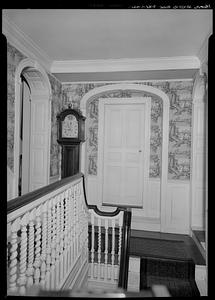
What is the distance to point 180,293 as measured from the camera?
2801 millimetres

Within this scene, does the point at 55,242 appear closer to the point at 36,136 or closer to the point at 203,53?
the point at 36,136

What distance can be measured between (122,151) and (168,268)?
101 inches

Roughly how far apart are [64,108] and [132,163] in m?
1.96

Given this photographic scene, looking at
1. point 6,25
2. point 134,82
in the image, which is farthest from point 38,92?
point 134,82

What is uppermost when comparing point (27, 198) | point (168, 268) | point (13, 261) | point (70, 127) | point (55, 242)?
point (70, 127)

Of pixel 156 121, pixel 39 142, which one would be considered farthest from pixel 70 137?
pixel 156 121

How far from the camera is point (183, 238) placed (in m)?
4.18

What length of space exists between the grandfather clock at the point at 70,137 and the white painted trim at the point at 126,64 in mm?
828

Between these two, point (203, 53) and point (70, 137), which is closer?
point (203, 53)

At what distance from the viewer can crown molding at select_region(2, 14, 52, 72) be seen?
2.68m

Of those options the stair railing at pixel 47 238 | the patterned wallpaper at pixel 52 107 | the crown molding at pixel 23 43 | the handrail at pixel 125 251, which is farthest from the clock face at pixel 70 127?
the handrail at pixel 125 251

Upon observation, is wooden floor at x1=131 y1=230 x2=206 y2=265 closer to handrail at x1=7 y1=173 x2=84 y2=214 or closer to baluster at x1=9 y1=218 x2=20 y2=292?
handrail at x1=7 y1=173 x2=84 y2=214

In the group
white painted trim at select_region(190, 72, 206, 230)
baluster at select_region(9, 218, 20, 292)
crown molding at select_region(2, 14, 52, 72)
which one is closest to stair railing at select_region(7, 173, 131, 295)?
baluster at select_region(9, 218, 20, 292)
